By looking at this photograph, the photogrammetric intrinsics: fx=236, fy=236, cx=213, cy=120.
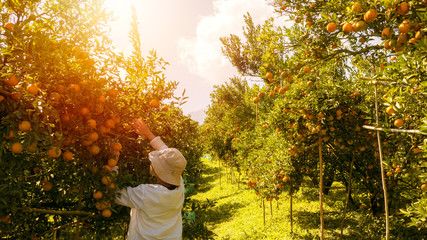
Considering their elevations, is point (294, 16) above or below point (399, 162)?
above

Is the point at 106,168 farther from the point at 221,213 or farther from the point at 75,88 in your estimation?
the point at 221,213

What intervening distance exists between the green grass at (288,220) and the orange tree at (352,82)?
3.78 ft

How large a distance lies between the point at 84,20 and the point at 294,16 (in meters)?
3.90

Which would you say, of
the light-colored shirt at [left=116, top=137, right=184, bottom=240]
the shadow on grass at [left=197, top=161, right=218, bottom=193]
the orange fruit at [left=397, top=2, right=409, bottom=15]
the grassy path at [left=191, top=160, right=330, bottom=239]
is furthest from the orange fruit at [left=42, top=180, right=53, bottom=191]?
the shadow on grass at [left=197, top=161, right=218, bottom=193]

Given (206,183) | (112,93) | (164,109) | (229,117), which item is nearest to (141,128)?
(164,109)

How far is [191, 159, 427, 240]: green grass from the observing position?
280 inches

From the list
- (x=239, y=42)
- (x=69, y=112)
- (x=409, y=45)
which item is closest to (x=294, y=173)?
(x=409, y=45)

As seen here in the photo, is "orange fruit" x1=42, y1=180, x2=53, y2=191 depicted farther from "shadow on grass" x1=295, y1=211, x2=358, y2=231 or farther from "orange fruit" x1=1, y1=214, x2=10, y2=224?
"shadow on grass" x1=295, y1=211, x2=358, y2=231

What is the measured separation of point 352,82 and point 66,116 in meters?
6.20

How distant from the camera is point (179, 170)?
2260mm

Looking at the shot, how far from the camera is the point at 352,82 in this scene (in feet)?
19.2

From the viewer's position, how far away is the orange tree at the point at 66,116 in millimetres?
1440

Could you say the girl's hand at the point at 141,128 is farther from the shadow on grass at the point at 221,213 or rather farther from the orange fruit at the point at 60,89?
the shadow on grass at the point at 221,213

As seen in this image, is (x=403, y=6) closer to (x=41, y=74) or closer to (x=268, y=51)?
(x=268, y=51)
